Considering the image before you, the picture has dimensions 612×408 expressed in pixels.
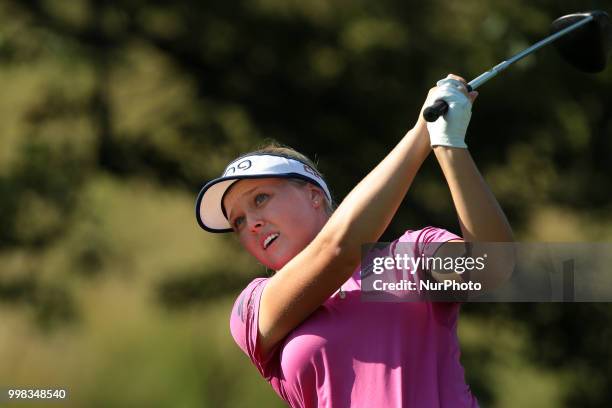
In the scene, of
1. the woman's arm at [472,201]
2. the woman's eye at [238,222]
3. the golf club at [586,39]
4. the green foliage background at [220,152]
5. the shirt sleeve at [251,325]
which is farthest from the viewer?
the green foliage background at [220,152]

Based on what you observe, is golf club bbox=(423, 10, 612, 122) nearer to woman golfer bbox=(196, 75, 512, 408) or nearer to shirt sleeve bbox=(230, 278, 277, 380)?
woman golfer bbox=(196, 75, 512, 408)

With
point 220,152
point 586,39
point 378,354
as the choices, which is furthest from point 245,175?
point 220,152

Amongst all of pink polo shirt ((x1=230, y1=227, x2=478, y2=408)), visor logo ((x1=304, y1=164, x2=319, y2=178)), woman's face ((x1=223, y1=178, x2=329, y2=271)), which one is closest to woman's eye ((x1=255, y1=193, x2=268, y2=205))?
woman's face ((x1=223, y1=178, x2=329, y2=271))

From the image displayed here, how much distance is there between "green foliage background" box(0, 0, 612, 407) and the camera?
6.73 meters

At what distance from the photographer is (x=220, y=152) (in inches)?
277

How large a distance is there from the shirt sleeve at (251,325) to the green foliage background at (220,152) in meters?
4.15

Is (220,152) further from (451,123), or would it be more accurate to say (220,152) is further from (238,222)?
(451,123)

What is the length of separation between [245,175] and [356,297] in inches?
13.8

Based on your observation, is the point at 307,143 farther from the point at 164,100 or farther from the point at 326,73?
the point at 164,100

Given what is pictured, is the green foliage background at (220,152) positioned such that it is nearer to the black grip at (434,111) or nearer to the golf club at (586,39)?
the golf club at (586,39)

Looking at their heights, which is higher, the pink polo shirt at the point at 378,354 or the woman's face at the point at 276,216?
the woman's face at the point at 276,216

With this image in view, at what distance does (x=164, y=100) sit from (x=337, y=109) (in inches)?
40.5

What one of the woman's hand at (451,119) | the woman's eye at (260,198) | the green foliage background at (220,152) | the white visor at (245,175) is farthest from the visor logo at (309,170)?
the green foliage background at (220,152)

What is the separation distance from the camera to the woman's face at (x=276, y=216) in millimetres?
2445
